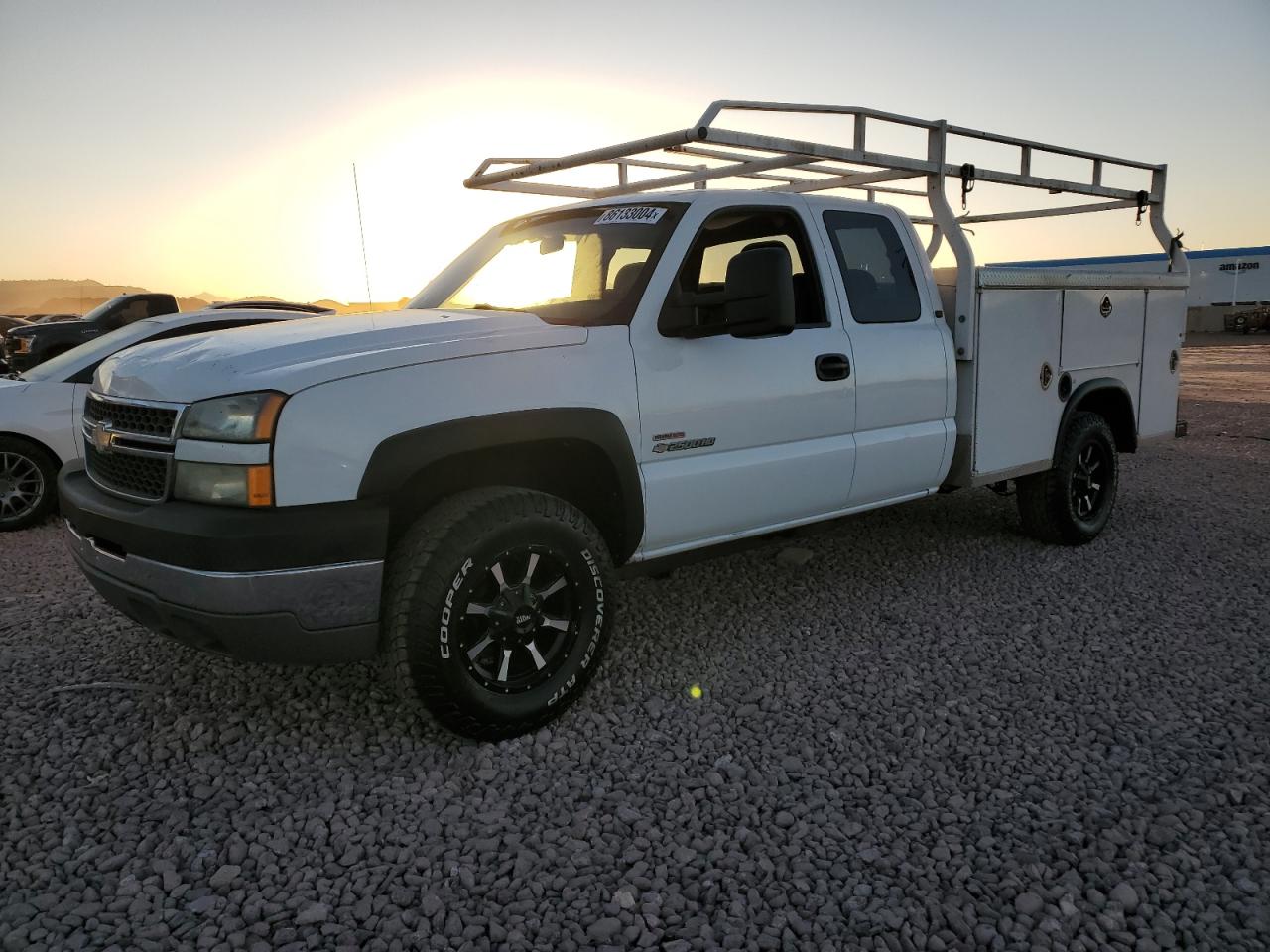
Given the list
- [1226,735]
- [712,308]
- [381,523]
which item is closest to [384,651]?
[381,523]

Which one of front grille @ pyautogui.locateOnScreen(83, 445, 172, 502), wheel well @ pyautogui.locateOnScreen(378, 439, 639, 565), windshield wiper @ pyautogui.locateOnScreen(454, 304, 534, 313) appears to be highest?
windshield wiper @ pyautogui.locateOnScreen(454, 304, 534, 313)

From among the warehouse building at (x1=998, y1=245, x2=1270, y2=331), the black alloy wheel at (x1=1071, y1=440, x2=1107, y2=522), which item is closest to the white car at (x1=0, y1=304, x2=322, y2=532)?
the black alloy wheel at (x1=1071, y1=440, x2=1107, y2=522)

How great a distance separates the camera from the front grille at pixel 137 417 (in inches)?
116

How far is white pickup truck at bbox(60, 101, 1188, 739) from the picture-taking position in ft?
9.25

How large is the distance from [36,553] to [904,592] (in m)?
5.29

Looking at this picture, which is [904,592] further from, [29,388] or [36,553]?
[29,388]

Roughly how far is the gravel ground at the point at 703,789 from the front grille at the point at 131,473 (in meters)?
0.90

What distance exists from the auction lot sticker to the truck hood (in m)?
0.69

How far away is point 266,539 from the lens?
8.92 feet

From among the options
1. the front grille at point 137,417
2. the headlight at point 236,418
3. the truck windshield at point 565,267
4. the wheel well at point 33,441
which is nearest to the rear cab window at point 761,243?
the truck windshield at point 565,267

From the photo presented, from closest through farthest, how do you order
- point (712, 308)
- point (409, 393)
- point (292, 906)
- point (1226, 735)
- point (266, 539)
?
1. point (292, 906)
2. point (266, 539)
3. point (409, 393)
4. point (1226, 735)
5. point (712, 308)

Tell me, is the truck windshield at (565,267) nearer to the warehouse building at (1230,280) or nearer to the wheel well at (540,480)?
the wheel well at (540,480)

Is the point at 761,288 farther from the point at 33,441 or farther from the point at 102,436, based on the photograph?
the point at 33,441

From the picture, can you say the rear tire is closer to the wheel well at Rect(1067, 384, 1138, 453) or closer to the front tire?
the wheel well at Rect(1067, 384, 1138, 453)
